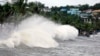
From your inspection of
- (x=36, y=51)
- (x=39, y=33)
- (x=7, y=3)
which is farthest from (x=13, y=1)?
(x=36, y=51)

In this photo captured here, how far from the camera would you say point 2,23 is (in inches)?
2552

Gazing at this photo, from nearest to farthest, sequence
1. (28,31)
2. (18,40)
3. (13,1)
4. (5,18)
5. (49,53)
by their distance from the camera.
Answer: (49,53) < (18,40) < (28,31) < (5,18) < (13,1)

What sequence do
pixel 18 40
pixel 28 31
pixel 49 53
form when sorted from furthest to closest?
pixel 28 31, pixel 18 40, pixel 49 53

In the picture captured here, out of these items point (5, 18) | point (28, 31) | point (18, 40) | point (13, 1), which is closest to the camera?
point (18, 40)

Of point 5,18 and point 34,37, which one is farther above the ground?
point 34,37

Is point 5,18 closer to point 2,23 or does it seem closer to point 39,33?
point 2,23

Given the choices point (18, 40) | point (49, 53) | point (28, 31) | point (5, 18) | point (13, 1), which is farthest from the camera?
point (13, 1)

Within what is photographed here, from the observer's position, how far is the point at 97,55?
29109mm

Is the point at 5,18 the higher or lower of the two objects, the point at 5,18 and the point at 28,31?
the lower

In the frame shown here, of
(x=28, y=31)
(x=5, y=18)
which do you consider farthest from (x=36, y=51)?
(x=5, y=18)

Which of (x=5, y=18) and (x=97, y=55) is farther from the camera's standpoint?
(x=5, y=18)

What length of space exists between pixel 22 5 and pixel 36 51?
123ft

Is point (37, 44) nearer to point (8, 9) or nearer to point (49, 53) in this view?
point (49, 53)

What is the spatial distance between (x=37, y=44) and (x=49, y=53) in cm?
534
